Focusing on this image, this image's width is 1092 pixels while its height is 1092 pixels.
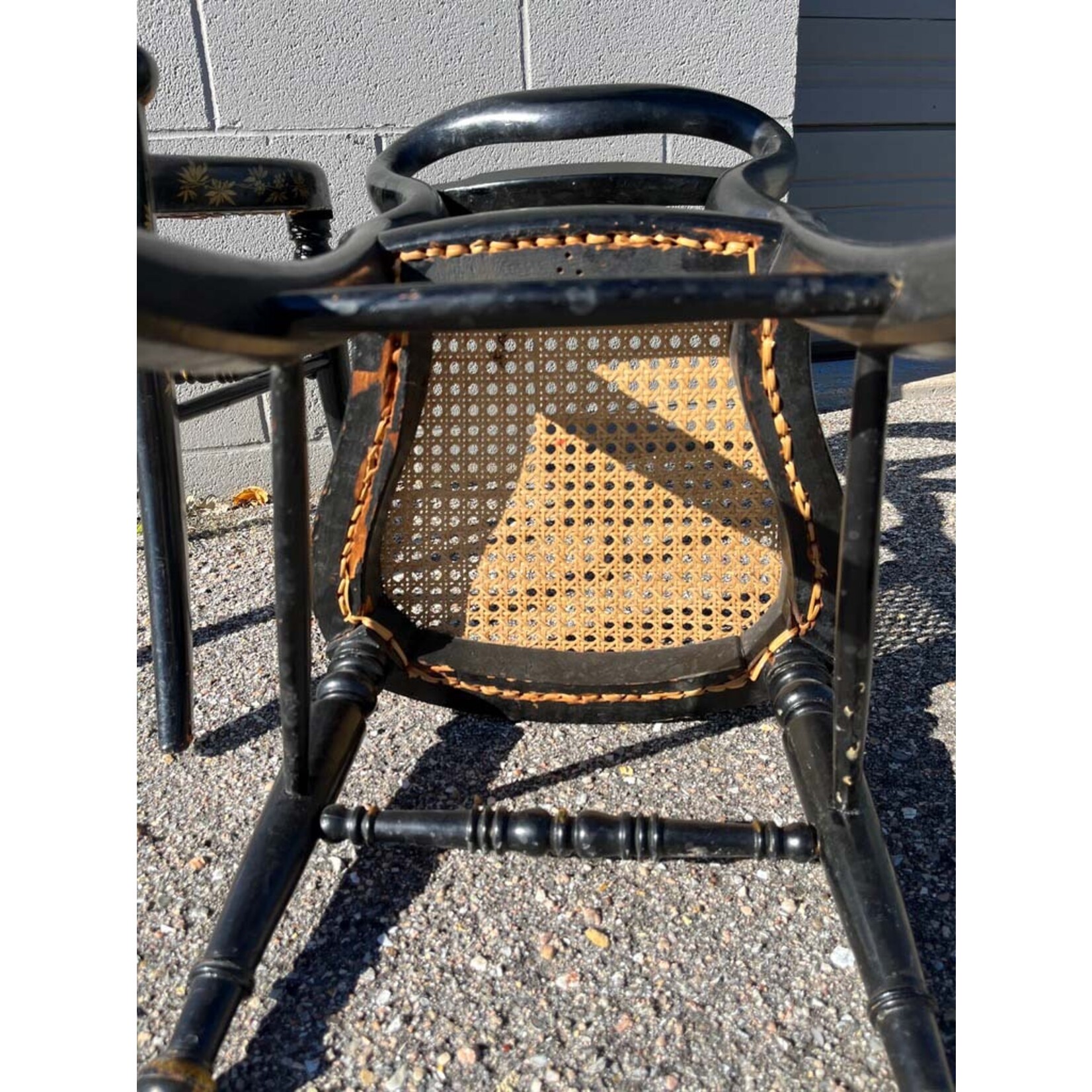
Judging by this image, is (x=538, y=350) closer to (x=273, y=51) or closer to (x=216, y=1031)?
(x=216, y=1031)

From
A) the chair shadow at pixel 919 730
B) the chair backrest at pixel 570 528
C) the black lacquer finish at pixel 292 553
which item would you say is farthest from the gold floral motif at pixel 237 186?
the chair shadow at pixel 919 730

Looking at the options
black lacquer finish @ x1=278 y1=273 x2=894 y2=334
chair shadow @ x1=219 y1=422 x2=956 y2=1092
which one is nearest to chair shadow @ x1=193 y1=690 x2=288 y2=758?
chair shadow @ x1=219 y1=422 x2=956 y2=1092

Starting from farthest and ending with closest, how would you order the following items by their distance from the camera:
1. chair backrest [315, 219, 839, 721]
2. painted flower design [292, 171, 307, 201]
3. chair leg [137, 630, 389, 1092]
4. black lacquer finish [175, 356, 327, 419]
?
black lacquer finish [175, 356, 327, 419] < painted flower design [292, 171, 307, 201] < chair backrest [315, 219, 839, 721] < chair leg [137, 630, 389, 1092]

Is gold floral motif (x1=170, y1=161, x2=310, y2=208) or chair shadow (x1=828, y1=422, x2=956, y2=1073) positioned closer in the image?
chair shadow (x1=828, y1=422, x2=956, y2=1073)

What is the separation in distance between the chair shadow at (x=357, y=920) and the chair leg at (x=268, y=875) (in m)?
0.07

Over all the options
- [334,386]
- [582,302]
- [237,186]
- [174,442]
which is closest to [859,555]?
[582,302]

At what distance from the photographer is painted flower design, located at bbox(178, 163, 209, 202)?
4.41 ft

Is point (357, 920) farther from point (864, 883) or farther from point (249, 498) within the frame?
point (249, 498)

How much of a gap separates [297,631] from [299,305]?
1.25 ft

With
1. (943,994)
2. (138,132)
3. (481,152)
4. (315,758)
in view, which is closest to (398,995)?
(315,758)

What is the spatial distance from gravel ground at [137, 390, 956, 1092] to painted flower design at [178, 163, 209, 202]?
0.79 m

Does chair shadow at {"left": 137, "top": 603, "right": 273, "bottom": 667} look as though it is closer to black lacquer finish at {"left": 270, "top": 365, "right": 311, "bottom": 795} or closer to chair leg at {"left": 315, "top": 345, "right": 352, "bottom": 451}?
chair leg at {"left": 315, "top": 345, "right": 352, "bottom": 451}

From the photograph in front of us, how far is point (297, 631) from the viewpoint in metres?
Result: 0.92

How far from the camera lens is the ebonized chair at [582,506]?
32.3 inches
